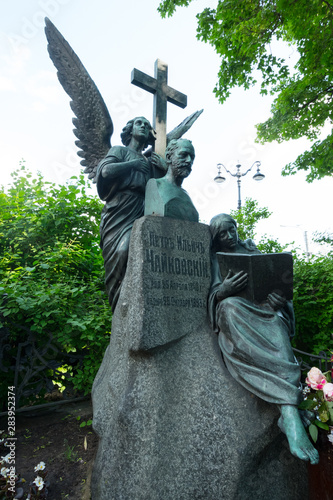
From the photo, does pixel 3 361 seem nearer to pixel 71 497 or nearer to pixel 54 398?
pixel 54 398

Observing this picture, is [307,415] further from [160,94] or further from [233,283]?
[160,94]

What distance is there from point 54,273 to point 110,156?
2.84 m

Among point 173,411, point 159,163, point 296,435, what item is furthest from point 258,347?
point 159,163

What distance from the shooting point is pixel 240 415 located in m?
2.20

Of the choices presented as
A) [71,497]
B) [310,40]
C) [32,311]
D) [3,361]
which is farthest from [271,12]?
[71,497]

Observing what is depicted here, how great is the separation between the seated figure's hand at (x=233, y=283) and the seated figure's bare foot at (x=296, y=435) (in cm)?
80

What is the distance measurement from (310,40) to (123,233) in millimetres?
5136

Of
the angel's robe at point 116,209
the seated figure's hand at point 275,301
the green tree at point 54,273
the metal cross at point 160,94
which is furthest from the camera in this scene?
the green tree at point 54,273

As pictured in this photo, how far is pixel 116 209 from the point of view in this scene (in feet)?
10.4

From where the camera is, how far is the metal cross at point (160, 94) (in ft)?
12.6

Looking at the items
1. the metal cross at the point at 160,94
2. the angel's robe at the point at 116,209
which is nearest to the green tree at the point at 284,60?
the metal cross at the point at 160,94

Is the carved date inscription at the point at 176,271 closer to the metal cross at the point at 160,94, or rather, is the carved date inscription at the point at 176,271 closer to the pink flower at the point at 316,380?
the pink flower at the point at 316,380

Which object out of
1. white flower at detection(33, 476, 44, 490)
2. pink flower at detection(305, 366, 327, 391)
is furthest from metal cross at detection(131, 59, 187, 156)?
white flower at detection(33, 476, 44, 490)

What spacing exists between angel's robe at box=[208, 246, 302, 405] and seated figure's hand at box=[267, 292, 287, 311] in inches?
1.5
